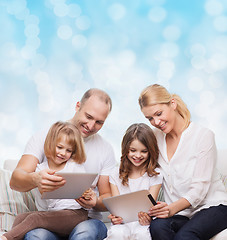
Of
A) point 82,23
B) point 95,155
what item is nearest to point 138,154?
point 95,155

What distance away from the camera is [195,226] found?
1847mm

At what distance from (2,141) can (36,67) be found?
77 cm

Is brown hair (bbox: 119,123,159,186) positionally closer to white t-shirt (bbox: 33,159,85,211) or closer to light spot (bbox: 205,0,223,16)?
white t-shirt (bbox: 33,159,85,211)

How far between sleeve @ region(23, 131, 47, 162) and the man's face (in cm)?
22

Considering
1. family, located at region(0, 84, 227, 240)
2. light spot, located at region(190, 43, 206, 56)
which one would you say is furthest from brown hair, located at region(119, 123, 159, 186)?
light spot, located at region(190, 43, 206, 56)

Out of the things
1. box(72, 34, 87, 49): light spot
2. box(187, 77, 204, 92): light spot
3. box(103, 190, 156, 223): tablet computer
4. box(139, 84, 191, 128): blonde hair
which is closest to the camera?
box(103, 190, 156, 223): tablet computer

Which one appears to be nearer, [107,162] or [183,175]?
[183,175]

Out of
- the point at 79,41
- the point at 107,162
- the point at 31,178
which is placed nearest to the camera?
the point at 31,178

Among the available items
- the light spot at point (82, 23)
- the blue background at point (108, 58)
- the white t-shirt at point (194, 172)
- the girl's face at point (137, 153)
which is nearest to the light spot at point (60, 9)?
the blue background at point (108, 58)

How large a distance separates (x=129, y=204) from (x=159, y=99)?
584mm

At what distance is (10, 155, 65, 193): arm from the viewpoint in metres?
1.84

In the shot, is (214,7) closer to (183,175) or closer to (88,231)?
(183,175)

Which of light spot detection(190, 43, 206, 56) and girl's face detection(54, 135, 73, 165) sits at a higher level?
light spot detection(190, 43, 206, 56)

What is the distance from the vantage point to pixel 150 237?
197 cm
